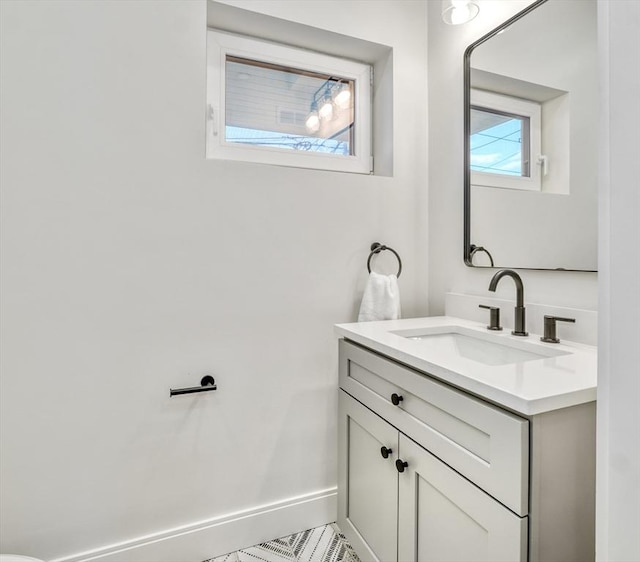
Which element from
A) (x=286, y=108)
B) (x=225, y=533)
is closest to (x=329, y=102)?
(x=286, y=108)

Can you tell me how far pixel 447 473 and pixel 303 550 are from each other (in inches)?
33.1

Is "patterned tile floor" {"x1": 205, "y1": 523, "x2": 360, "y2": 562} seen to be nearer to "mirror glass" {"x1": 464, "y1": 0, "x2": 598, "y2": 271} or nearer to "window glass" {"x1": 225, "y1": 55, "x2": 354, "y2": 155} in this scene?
"mirror glass" {"x1": 464, "y1": 0, "x2": 598, "y2": 271}

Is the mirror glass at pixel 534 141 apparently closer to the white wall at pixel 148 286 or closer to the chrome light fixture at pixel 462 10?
the chrome light fixture at pixel 462 10

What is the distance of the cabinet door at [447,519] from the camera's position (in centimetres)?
75

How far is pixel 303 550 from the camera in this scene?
1.42m

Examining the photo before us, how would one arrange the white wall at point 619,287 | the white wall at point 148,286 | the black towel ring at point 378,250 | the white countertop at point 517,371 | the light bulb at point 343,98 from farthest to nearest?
the light bulb at point 343,98
the black towel ring at point 378,250
the white wall at point 148,286
the white countertop at point 517,371
the white wall at point 619,287

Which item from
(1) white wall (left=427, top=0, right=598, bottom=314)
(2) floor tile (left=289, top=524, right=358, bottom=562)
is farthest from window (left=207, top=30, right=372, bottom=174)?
(2) floor tile (left=289, top=524, right=358, bottom=562)

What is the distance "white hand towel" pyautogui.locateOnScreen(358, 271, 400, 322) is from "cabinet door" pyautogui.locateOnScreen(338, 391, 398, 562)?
0.33 metres

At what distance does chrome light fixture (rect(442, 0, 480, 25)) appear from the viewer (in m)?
1.37

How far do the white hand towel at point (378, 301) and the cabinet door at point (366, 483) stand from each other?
328 mm

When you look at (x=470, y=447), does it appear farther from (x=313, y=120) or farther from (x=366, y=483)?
(x=313, y=120)

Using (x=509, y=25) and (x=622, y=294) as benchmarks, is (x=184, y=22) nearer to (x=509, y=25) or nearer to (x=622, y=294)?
(x=509, y=25)

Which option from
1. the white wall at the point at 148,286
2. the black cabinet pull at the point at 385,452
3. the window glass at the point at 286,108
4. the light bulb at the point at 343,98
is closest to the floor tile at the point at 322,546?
the white wall at the point at 148,286

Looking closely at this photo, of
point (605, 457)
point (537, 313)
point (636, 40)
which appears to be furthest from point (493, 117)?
point (605, 457)
